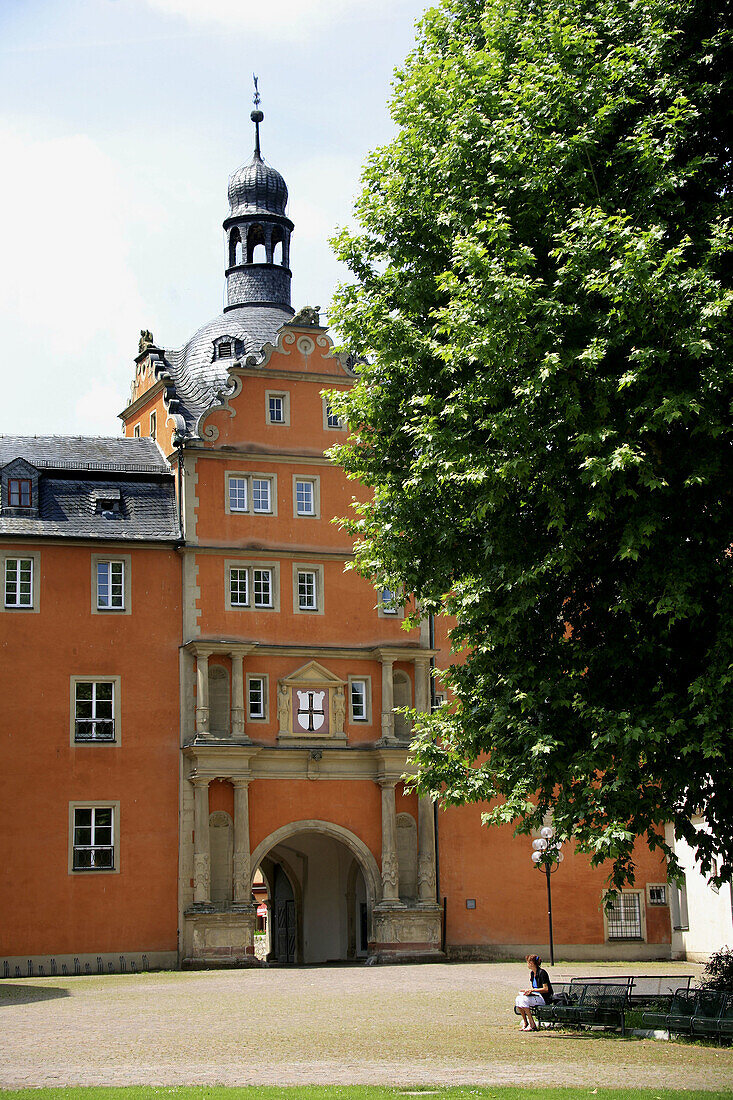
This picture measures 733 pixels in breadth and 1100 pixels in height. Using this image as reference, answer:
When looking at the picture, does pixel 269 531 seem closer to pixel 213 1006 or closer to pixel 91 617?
pixel 91 617

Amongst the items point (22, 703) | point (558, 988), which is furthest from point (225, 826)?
point (558, 988)

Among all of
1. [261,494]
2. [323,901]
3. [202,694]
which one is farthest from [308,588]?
[323,901]

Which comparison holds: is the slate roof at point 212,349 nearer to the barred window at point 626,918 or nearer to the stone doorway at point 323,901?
the stone doorway at point 323,901

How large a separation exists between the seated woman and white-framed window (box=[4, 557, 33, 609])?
19234mm

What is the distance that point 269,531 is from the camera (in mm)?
38000

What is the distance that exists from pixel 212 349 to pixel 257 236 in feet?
16.5

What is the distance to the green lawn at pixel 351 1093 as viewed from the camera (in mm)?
12859

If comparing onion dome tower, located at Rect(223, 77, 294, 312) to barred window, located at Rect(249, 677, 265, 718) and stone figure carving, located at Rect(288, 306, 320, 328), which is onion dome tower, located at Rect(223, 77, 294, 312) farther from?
barred window, located at Rect(249, 677, 265, 718)

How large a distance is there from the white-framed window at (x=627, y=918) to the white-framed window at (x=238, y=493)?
49.4 ft

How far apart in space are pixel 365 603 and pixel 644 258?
23.4 metres

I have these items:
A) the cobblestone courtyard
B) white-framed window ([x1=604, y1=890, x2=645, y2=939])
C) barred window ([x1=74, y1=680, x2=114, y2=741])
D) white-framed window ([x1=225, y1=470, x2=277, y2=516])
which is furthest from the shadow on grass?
white-framed window ([x1=604, y1=890, x2=645, y2=939])

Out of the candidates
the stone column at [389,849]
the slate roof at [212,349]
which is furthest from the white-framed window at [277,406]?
the stone column at [389,849]

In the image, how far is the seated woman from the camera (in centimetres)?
1956

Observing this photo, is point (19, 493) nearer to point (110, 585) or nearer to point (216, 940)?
point (110, 585)
